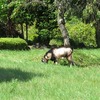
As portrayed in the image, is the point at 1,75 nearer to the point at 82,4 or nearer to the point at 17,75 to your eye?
the point at 17,75

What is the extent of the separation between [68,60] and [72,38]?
12947 millimetres

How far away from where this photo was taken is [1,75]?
35.2 feet

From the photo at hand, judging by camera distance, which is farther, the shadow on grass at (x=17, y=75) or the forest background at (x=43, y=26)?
the forest background at (x=43, y=26)

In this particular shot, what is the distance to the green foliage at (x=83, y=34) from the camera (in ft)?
96.4

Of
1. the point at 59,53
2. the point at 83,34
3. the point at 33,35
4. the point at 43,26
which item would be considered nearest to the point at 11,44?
the point at 43,26

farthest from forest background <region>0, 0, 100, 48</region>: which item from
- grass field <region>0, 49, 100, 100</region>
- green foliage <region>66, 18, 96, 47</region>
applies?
grass field <region>0, 49, 100, 100</region>

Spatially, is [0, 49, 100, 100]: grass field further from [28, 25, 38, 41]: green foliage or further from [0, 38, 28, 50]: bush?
[28, 25, 38, 41]: green foliage

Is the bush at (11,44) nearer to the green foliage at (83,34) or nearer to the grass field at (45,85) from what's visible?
the green foliage at (83,34)

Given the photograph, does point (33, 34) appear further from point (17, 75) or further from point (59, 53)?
point (17, 75)

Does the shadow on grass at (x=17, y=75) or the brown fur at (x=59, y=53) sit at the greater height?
the shadow on grass at (x=17, y=75)

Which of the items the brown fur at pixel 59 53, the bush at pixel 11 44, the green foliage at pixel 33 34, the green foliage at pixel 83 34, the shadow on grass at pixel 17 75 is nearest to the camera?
the shadow on grass at pixel 17 75

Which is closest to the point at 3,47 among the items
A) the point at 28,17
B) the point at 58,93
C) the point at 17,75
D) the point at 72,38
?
the point at 28,17

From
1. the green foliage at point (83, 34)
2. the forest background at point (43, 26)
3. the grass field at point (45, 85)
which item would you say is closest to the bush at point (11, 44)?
the forest background at point (43, 26)

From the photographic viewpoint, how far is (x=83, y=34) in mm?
29625
